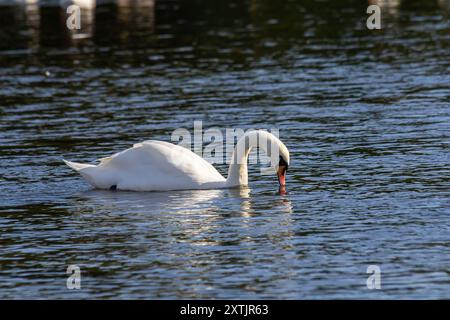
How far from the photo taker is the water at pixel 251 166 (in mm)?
16250

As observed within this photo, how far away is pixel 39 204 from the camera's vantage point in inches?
828

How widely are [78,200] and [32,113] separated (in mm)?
10245

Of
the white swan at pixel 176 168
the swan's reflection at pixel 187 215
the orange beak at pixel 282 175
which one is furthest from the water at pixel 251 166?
the white swan at pixel 176 168

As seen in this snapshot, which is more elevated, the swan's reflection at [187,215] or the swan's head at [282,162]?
the swan's head at [282,162]

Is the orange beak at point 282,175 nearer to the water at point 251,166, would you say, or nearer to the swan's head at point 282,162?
the swan's head at point 282,162

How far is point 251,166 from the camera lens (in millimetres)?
24469

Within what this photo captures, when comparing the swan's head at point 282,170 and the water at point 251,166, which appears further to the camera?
the swan's head at point 282,170

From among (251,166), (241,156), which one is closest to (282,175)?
(241,156)

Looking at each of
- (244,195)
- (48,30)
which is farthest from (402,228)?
(48,30)

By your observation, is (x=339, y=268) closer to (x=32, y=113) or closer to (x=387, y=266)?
(x=387, y=266)

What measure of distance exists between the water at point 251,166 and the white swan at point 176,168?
0.32m

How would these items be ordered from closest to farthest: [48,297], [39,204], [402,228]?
[48,297], [402,228], [39,204]

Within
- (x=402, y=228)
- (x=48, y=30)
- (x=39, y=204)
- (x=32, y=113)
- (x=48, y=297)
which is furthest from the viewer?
(x=48, y=30)

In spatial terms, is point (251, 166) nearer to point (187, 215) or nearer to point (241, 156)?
point (241, 156)
